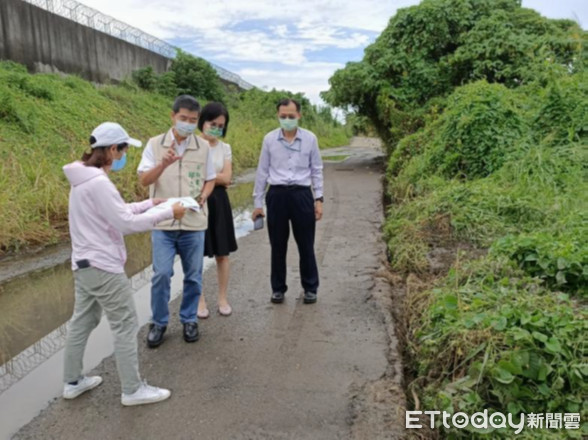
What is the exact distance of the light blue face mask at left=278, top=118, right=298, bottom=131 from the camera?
4117 millimetres

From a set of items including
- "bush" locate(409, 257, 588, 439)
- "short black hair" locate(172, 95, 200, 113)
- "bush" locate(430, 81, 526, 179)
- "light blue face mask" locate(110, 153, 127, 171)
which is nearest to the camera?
"bush" locate(409, 257, 588, 439)

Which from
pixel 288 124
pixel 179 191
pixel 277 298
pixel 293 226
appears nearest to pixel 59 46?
pixel 288 124

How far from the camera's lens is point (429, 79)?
12.2 m

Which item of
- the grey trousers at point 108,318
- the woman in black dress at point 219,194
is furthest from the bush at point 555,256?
the grey trousers at point 108,318

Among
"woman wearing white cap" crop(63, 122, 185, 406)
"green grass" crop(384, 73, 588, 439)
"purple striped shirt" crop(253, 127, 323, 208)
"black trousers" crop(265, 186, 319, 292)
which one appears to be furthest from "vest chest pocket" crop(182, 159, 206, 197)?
"green grass" crop(384, 73, 588, 439)

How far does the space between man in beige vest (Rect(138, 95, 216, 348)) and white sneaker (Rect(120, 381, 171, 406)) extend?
0.72 m

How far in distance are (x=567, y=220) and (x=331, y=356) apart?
2.72 meters

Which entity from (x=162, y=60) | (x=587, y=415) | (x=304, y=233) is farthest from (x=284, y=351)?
(x=162, y=60)

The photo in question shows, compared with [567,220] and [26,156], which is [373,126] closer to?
[26,156]

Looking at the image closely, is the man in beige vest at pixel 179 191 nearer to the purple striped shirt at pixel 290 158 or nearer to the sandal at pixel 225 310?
the sandal at pixel 225 310

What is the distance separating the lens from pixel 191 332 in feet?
12.1

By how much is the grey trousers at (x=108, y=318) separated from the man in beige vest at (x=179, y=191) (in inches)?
24.9

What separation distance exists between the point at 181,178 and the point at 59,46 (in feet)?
51.6

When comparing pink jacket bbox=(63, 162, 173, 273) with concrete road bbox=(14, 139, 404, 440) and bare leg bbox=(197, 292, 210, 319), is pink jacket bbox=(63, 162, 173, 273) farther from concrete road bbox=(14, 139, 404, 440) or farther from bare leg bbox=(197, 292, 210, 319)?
bare leg bbox=(197, 292, 210, 319)
